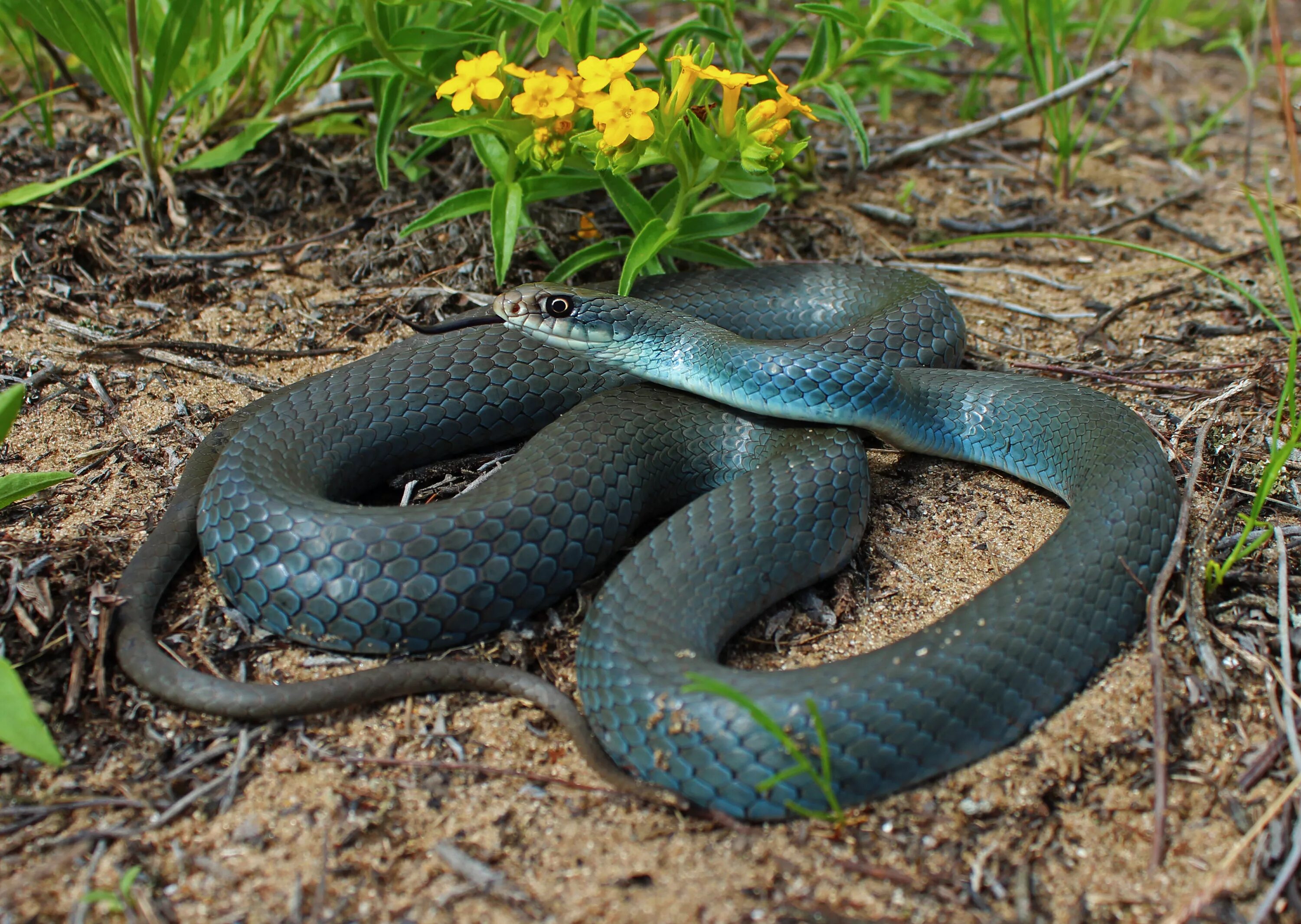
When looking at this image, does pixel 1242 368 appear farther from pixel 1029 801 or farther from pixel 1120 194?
pixel 1029 801

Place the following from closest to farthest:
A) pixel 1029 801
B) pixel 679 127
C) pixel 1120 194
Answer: pixel 1029 801, pixel 679 127, pixel 1120 194

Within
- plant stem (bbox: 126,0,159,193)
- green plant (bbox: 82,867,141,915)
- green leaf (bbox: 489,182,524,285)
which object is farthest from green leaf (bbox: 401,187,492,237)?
green plant (bbox: 82,867,141,915)

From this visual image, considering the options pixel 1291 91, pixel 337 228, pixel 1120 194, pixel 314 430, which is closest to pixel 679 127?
pixel 314 430

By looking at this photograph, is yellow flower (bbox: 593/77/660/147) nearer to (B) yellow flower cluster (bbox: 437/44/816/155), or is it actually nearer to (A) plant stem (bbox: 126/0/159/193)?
(B) yellow flower cluster (bbox: 437/44/816/155)

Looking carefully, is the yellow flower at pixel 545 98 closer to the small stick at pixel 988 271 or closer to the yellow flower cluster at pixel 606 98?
the yellow flower cluster at pixel 606 98

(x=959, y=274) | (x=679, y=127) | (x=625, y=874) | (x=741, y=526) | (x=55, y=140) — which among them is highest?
(x=679, y=127)

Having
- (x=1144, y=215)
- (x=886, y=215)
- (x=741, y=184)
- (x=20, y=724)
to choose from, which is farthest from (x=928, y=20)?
(x=20, y=724)
